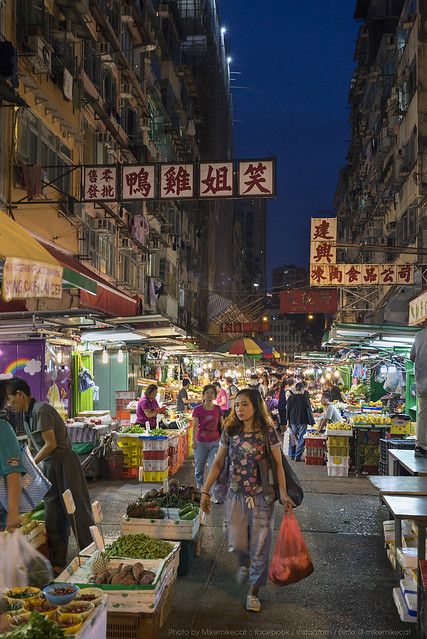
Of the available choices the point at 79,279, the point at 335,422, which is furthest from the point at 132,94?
the point at 79,279

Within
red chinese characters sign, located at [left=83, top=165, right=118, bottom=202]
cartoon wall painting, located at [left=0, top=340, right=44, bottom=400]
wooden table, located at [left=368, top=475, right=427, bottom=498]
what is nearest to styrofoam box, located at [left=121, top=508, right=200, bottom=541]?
wooden table, located at [left=368, top=475, right=427, bottom=498]

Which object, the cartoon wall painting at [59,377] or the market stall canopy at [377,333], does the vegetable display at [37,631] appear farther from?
the market stall canopy at [377,333]

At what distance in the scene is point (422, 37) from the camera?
25.4m

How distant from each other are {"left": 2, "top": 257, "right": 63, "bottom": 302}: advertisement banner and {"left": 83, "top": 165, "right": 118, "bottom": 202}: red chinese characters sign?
29.1 ft

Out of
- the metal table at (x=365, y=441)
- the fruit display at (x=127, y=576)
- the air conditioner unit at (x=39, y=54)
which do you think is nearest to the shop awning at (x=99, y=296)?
the fruit display at (x=127, y=576)

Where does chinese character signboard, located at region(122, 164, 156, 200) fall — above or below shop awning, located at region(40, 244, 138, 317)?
above

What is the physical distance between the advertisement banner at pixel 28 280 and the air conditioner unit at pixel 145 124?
83.7ft

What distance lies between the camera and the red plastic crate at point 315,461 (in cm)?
1672

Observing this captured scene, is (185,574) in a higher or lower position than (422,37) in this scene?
lower

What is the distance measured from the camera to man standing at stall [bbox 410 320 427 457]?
8727 mm

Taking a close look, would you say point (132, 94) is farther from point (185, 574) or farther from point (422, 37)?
point (185, 574)

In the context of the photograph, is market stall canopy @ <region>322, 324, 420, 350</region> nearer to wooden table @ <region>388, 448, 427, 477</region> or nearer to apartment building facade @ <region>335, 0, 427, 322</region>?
apartment building facade @ <region>335, 0, 427, 322</region>

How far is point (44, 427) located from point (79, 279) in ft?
5.14

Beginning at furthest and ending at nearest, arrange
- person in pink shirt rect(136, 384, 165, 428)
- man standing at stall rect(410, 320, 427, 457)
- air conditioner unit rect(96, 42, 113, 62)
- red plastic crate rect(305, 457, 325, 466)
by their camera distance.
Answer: air conditioner unit rect(96, 42, 113, 62)
red plastic crate rect(305, 457, 325, 466)
person in pink shirt rect(136, 384, 165, 428)
man standing at stall rect(410, 320, 427, 457)
